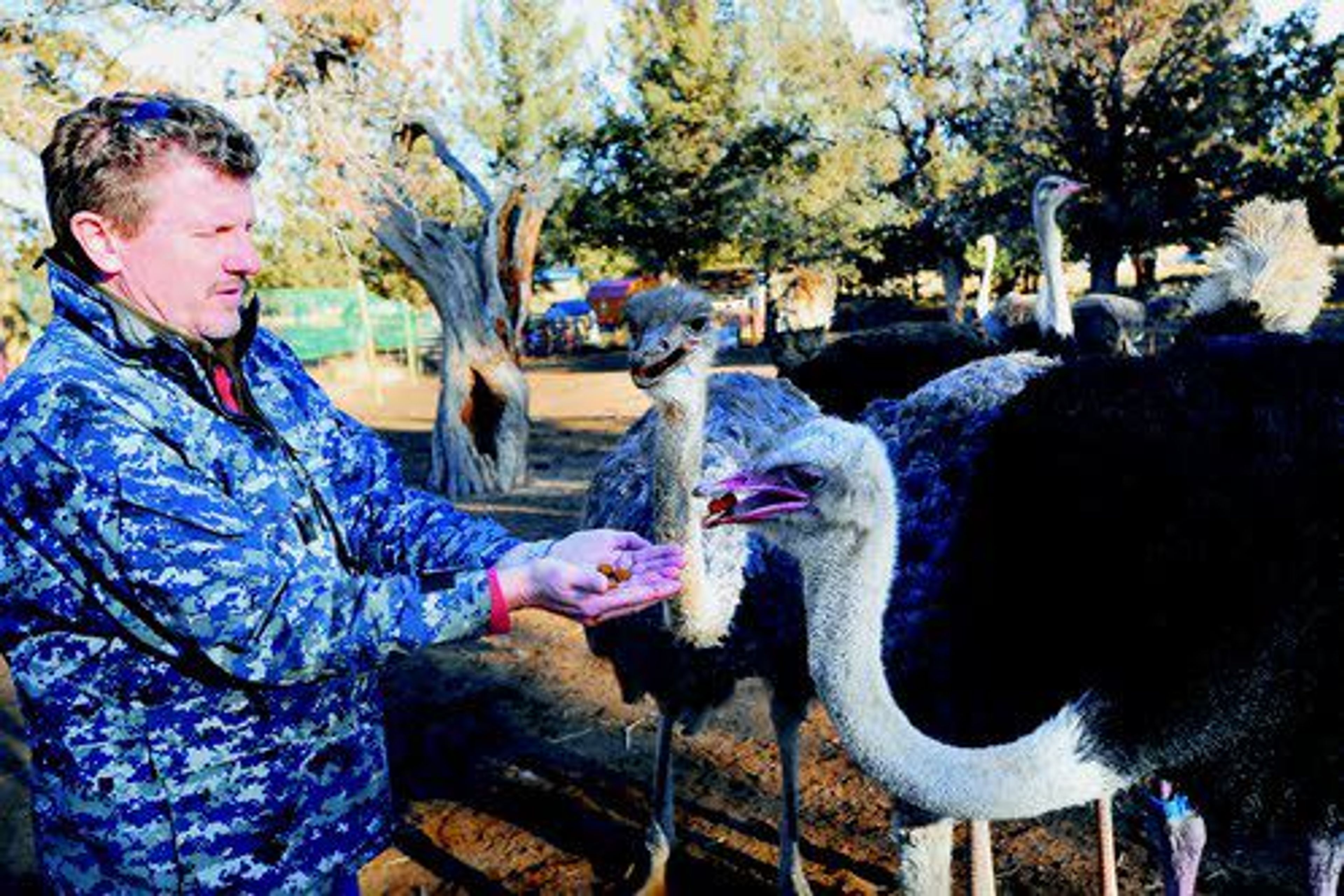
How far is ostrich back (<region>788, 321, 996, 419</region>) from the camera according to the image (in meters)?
5.62

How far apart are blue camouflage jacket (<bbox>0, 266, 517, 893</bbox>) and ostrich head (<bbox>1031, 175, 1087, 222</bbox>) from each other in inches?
273

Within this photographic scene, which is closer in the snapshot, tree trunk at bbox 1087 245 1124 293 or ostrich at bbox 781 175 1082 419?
ostrich at bbox 781 175 1082 419

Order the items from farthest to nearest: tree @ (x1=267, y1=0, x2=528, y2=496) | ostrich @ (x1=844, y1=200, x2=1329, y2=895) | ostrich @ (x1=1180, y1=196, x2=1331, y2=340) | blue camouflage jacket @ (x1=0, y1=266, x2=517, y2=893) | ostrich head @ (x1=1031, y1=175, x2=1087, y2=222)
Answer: ostrich head @ (x1=1031, y1=175, x2=1087, y2=222) < tree @ (x1=267, y1=0, x2=528, y2=496) < ostrich @ (x1=1180, y1=196, x2=1331, y2=340) < ostrich @ (x1=844, y1=200, x2=1329, y2=895) < blue camouflage jacket @ (x1=0, y1=266, x2=517, y2=893)

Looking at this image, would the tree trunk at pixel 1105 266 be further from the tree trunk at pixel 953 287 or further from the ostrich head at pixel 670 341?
the ostrich head at pixel 670 341

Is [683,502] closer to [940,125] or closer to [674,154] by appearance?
[674,154]

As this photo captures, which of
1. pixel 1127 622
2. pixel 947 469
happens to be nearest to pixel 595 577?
pixel 1127 622

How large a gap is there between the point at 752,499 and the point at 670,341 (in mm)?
936

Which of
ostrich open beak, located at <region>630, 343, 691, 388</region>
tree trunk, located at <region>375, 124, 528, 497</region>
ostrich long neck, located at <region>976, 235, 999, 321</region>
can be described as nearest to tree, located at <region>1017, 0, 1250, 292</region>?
ostrich long neck, located at <region>976, 235, 999, 321</region>

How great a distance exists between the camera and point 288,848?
55.9 inches

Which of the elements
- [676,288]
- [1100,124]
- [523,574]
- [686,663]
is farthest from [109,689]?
[1100,124]

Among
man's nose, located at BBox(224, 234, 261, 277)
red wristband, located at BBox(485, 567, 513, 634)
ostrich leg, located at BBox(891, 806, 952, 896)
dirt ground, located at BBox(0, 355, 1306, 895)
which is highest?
man's nose, located at BBox(224, 234, 261, 277)

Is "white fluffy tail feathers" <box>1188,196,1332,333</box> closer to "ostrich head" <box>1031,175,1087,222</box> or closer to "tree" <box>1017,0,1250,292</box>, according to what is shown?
"ostrich head" <box>1031,175,1087,222</box>

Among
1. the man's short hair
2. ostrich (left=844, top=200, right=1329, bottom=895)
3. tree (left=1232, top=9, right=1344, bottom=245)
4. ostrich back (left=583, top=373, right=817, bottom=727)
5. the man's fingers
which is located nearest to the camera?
the man's short hair

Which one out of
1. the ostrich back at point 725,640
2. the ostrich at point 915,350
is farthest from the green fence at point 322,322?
the ostrich back at point 725,640
